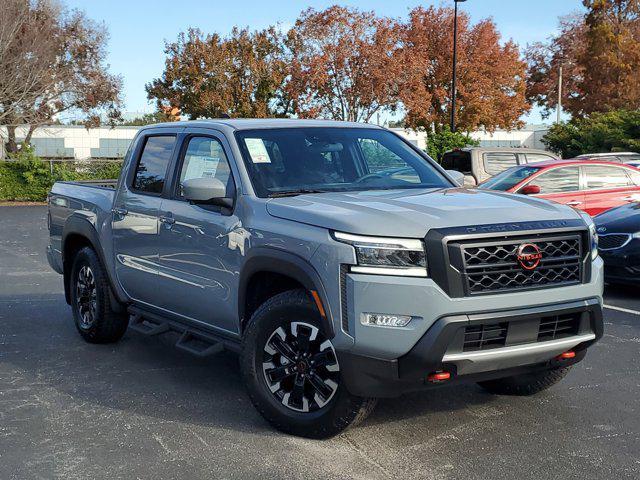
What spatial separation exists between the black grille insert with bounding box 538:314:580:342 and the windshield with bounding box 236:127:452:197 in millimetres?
1468

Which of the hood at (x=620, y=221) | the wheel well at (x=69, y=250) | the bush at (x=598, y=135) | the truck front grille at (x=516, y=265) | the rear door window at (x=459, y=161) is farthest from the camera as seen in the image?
the bush at (x=598, y=135)

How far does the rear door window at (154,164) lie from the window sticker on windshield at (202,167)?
31 centimetres

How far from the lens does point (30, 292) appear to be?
398 inches

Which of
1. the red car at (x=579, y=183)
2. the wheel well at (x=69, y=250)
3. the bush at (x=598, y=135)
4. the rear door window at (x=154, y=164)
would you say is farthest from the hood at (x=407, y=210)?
the bush at (x=598, y=135)

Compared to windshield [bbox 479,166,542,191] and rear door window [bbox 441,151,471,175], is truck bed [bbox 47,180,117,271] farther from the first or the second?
rear door window [bbox 441,151,471,175]

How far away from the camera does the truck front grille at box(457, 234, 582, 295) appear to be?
167 inches

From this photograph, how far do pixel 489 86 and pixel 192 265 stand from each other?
49343mm

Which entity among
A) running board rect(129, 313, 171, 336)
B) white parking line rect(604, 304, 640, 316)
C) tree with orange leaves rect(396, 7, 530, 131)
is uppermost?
tree with orange leaves rect(396, 7, 530, 131)

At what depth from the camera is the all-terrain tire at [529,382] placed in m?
5.38

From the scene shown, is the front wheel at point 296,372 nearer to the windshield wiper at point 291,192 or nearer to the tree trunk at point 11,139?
the windshield wiper at point 291,192

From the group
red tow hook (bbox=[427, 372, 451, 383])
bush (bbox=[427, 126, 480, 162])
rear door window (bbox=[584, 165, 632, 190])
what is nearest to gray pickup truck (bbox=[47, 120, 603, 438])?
red tow hook (bbox=[427, 372, 451, 383])

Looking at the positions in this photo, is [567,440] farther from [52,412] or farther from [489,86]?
[489,86]

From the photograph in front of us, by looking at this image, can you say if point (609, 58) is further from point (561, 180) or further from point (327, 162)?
point (327, 162)

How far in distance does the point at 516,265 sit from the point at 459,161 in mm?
13915
